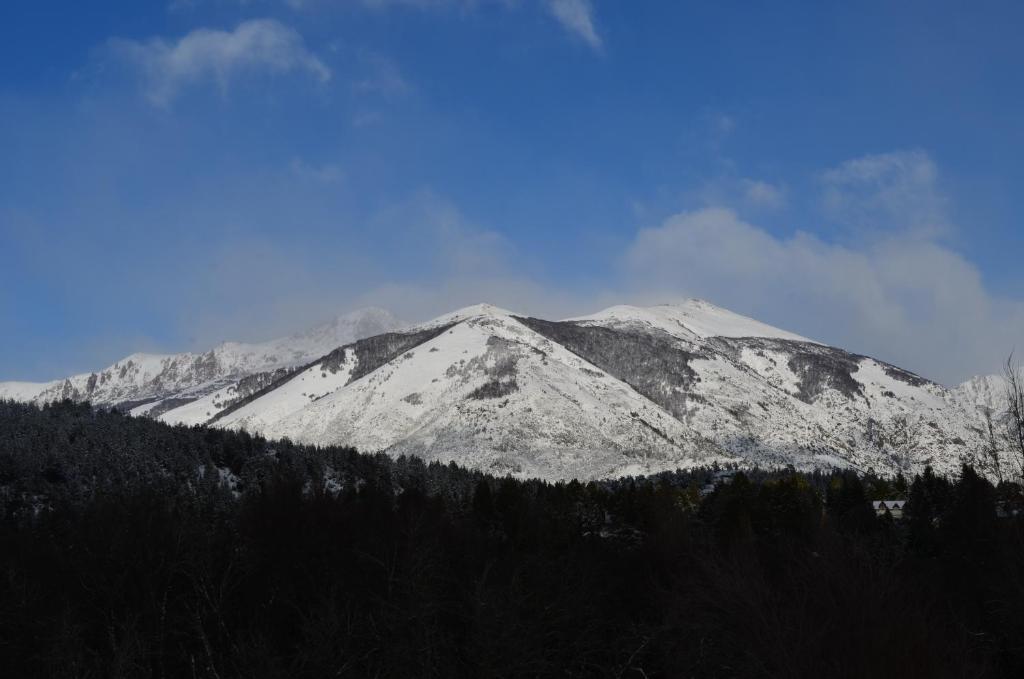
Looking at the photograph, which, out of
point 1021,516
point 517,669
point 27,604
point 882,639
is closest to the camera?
point 882,639

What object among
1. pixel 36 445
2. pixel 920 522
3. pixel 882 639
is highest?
pixel 36 445

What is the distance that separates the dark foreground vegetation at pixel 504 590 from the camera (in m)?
29.9

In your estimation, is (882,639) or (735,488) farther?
(735,488)

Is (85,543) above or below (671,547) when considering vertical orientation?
above

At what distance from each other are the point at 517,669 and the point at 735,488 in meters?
91.7

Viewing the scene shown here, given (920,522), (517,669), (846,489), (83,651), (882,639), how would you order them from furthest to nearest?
(846,489) → (920,522) → (83,651) → (517,669) → (882,639)

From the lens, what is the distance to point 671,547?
76.0 metres

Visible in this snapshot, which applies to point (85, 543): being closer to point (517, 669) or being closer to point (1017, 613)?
point (517, 669)

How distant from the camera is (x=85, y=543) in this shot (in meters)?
59.6

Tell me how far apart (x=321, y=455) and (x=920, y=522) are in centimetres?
12432

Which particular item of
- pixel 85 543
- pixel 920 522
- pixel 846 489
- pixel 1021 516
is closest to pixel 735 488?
pixel 846 489

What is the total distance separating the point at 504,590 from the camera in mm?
44406

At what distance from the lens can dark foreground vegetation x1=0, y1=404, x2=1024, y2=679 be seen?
29.9 meters

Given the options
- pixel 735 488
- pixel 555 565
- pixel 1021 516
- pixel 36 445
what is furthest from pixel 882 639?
pixel 36 445
